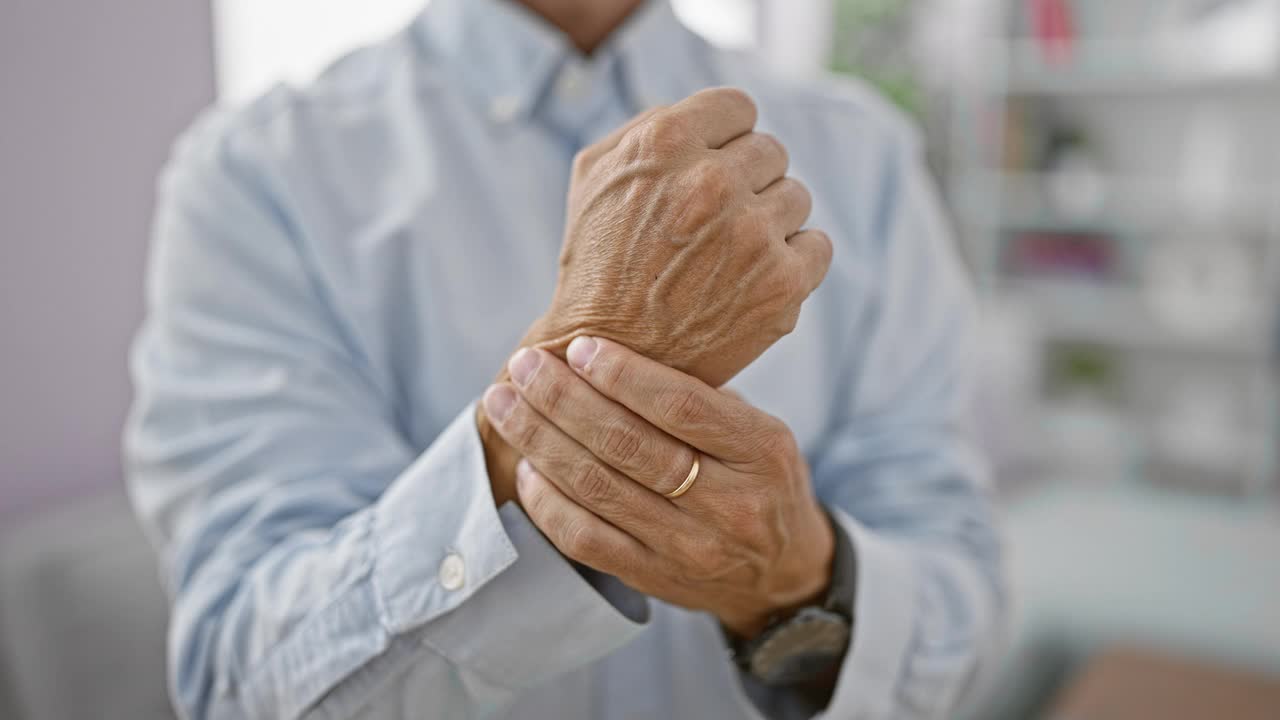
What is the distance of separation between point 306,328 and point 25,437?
488 millimetres

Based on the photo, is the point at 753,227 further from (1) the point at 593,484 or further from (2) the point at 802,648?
(2) the point at 802,648

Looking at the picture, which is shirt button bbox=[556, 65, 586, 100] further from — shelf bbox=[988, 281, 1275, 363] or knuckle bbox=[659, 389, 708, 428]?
shelf bbox=[988, 281, 1275, 363]

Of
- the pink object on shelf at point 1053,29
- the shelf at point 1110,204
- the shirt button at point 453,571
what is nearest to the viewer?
the shirt button at point 453,571

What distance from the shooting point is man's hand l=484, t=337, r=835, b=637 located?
1.03 ft

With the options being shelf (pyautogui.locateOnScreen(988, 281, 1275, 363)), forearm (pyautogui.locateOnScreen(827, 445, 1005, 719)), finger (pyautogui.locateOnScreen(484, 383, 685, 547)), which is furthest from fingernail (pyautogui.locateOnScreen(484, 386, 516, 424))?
shelf (pyautogui.locateOnScreen(988, 281, 1275, 363))

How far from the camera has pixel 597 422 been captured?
1.04 feet

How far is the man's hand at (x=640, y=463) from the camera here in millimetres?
313

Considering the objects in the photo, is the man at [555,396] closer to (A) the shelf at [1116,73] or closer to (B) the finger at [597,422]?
(B) the finger at [597,422]

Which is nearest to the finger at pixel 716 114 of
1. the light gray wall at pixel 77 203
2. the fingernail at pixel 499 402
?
the fingernail at pixel 499 402

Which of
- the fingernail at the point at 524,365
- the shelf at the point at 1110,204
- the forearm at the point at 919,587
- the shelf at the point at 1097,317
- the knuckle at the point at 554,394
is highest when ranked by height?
the fingernail at the point at 524,365

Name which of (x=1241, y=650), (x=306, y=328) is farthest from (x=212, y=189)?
(x=1241, y=650)

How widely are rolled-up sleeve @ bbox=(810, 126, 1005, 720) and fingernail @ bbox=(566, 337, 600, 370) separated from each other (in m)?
0.26

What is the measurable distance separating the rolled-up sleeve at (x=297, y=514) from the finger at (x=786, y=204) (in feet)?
0.43

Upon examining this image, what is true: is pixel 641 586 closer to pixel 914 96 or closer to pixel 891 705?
pixel 891 705
